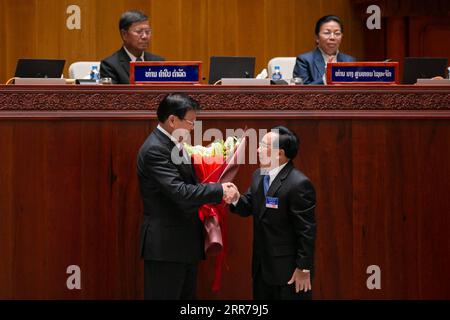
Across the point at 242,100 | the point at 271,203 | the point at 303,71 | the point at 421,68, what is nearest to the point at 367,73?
the point at 421,68

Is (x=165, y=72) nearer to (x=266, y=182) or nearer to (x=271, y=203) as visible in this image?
(x=266, y=182)

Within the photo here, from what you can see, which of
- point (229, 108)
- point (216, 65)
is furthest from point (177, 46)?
point (229, 108)

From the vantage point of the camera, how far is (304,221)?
469 cm

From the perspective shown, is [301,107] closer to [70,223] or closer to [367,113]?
[367,113]

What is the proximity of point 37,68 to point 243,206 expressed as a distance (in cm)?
182

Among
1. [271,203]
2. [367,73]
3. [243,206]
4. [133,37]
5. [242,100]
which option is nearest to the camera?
[271,203]

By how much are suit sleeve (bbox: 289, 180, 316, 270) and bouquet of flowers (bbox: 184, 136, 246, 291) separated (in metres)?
0.45

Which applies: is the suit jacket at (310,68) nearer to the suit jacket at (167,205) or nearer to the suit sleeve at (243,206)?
the suit sleeve at (243,206)

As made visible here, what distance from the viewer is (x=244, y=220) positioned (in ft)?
18.1

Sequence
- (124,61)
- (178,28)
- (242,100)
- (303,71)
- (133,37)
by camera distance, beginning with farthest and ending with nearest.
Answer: (178,28)
(303,71)
(133,37)
(124,61)
(242,100)

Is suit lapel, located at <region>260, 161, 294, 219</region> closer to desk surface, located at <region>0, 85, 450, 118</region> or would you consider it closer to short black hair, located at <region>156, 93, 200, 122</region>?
short black hair, located at <region>156, 93, 200, 122</region>

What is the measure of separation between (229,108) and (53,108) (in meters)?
1.11

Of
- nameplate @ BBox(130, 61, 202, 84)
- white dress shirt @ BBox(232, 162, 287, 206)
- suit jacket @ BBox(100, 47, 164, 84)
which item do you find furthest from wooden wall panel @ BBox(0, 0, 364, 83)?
white dress shirt @ BBox(232, 162, 287, 206)

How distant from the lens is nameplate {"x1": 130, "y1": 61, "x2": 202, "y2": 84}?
558 centimetres
